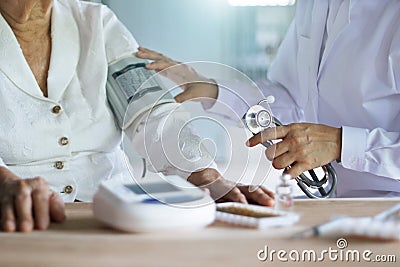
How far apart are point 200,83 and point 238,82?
80mm

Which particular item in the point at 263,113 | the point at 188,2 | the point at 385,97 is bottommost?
the point at 188,2

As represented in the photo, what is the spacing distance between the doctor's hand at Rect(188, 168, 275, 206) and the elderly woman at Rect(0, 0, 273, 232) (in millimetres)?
315

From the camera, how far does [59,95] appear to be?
1.60m

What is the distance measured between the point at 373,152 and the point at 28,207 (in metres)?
0.98

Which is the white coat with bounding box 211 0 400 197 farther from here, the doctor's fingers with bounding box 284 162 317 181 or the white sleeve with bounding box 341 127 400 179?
the doctor's fingers with bounding box 284 162 317 181

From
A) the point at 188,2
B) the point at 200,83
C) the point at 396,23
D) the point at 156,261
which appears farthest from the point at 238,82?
the point at 188,2

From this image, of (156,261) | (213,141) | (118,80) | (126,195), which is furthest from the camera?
(118,80)

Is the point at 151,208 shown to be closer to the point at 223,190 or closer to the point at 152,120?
the point at 223,190

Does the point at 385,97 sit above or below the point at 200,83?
below

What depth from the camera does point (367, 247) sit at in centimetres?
96

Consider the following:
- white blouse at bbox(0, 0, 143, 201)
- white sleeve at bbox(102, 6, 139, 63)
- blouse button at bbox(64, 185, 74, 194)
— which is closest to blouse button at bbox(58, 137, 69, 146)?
white blouse at bbox(0, 0, 143, 201)

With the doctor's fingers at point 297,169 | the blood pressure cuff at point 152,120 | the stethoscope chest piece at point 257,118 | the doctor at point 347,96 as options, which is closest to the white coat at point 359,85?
the doctor at point 347,96

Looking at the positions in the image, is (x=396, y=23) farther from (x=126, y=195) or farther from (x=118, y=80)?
(x=126, y=195)

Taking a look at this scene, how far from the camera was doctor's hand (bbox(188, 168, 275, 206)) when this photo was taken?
123 cm
